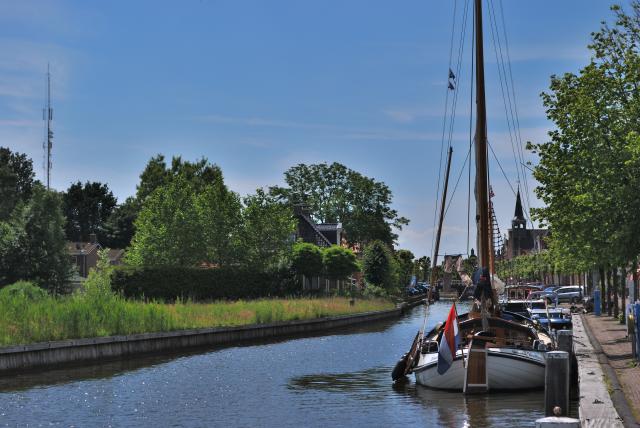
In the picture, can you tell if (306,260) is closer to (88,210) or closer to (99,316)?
(99,316)

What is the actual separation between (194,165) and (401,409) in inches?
3717

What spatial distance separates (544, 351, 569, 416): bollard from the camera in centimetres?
1662

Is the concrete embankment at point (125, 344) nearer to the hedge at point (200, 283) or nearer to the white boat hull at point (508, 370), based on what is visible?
the hedge at point (200, 283)

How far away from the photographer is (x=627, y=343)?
34781 millimetres

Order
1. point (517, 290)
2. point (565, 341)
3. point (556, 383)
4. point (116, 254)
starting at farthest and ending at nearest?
1. point (116, 254)
2. point (517, 290)
3. point (565, 341)
4. point (556, 383)

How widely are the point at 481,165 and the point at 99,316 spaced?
16.0 metres

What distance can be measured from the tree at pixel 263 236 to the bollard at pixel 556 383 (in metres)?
62.3

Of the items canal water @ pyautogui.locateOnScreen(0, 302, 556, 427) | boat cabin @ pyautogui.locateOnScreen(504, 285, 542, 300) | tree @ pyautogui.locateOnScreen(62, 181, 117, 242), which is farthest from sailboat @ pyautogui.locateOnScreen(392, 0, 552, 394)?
tree @ pyautogui.locateOnScreen(62, 181, 117, 242)

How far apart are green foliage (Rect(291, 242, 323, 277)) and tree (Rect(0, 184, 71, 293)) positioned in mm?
20873

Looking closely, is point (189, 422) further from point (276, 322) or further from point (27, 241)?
point (27, 241)

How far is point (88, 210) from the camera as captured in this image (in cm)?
13675

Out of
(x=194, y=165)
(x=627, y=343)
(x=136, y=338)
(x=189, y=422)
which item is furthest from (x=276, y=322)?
(x=194, y=165)

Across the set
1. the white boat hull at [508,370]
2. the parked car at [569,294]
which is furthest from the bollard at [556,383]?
the parked car at [569,294]

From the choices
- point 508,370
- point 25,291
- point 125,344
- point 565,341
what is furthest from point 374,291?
point 565,341
